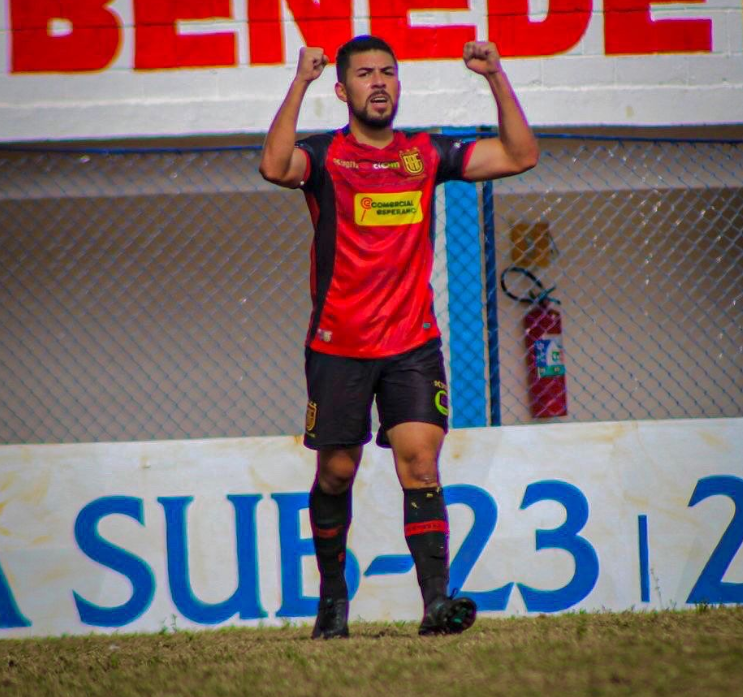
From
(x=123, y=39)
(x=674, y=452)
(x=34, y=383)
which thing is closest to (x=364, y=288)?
(x=674, y=452)

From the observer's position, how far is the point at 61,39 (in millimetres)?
5723

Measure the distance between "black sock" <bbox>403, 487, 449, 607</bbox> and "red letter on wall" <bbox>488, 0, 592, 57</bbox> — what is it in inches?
113

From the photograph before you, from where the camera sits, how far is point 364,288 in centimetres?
375

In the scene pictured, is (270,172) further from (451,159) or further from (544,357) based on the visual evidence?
(544,357)

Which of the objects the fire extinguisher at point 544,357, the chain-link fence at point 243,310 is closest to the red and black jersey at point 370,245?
the chain-link fence at point 243,310

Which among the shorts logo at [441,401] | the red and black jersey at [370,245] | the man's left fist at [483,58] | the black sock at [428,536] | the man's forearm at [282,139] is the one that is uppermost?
the man's left fist at [483,58]

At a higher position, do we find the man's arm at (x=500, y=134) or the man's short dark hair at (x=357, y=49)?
the man's short dark hair at (x=357, y=49)

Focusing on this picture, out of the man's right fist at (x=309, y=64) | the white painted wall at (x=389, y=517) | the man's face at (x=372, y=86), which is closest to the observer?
the man's right fist at (x=309, y=64)

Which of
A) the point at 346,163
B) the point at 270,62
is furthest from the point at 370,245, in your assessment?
the point at 270,62

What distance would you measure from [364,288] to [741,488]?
2.16m

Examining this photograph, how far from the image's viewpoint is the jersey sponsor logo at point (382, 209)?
3.79 meters

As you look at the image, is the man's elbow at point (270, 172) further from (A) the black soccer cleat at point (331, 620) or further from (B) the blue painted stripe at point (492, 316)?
(B) the blue painted stripe at point (492, 316)

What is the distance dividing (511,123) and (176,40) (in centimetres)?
256

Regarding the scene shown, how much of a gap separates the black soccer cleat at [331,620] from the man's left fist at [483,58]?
1.90 m
